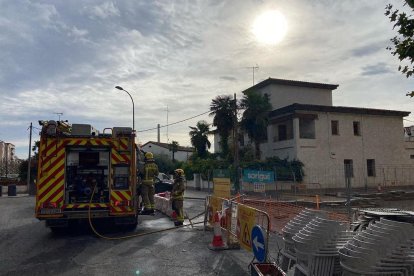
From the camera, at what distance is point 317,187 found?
3344 cm

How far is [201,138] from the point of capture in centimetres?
4531

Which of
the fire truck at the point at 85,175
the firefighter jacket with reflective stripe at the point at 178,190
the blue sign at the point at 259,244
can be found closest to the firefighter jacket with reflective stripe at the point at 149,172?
the firefighter jacket with reflective stripe at the point at 178,190

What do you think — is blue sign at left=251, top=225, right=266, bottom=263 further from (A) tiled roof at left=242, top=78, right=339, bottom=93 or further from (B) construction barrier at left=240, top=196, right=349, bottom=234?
(A) tiled roof at left=242, top=78, right=339, bottom=93

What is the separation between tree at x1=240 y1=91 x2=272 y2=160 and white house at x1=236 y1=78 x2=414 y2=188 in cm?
177

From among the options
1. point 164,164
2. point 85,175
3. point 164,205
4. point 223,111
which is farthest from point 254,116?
point 164,164

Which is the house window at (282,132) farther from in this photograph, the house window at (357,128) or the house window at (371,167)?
the house window at (371,167)

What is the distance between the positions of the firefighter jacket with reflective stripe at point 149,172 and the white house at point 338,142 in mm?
23318

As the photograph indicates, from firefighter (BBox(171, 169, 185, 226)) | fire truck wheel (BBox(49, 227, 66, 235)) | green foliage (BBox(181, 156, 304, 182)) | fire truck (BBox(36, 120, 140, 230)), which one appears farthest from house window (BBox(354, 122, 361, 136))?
fire truck wheel (BBox(49, 227, 66, 235))

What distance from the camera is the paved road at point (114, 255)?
6.93 meters

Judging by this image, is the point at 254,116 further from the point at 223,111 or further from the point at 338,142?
the point at 338,142

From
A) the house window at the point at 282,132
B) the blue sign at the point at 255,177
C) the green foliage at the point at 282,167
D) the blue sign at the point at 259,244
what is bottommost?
the blue sign at the point at 259,244

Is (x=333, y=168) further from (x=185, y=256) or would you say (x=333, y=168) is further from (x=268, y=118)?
(x=185, y=256)

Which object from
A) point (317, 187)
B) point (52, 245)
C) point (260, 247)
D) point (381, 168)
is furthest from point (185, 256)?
point (381, 168)

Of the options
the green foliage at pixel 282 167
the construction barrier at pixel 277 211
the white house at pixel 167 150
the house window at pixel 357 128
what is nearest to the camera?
the construction barrier at pixel 277 211
